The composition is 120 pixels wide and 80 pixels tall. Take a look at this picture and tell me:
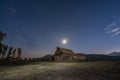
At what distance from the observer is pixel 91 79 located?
34.2 ft

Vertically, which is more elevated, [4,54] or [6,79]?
[4,54]

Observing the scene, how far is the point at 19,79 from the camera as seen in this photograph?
12.2 m

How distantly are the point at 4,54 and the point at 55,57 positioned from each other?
22.0m

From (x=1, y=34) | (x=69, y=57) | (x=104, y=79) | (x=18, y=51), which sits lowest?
(x=104, y=79)

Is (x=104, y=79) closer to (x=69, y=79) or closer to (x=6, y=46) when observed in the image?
(x=69, y=79)

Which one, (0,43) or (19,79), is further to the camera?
(0,43)

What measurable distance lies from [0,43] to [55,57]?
2324cm

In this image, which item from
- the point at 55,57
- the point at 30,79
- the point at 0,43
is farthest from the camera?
the point at 55,57

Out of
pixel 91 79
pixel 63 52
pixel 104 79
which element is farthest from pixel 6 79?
pixel 63 52

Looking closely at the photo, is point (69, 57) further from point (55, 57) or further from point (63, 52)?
point (55, 57)

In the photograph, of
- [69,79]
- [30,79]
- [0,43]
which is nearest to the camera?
[69,79]

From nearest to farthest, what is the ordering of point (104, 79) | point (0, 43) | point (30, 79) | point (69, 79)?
1. point (104, 79)
2. point (69, 79)
3. point (30, 79)
4. point (0, 43)

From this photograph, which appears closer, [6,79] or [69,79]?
[69,79]

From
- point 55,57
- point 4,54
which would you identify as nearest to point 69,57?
point 55,57
